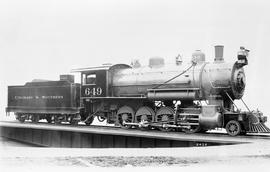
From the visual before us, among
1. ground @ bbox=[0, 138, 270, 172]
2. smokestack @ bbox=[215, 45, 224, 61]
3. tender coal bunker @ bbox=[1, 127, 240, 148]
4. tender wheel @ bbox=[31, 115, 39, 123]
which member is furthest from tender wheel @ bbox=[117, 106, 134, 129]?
ground @ bbox=[0, 138, 270, 172]

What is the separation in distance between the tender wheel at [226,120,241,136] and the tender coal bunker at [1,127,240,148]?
217cm

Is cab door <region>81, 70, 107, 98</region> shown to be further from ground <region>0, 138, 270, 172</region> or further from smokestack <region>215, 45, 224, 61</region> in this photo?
ground <region>0, 138, 270, 172</region>

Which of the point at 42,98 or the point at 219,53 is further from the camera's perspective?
the point at 42,98

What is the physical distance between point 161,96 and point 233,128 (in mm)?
3397

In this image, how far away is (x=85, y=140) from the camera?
16.5 m

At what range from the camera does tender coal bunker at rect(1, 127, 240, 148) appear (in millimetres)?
13538

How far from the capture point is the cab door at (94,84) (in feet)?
62.4

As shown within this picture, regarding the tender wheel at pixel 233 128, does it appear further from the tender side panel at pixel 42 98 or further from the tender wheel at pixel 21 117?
the tender wheel at pixel 21 117

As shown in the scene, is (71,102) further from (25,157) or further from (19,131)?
(25,157)

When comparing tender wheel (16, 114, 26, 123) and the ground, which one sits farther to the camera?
tender wheel (16, 114, 26, 123)

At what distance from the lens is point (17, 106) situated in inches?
937

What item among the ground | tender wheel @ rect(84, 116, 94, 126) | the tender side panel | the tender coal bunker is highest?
the tender side panel

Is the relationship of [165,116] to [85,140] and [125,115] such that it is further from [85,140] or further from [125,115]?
[85,140]

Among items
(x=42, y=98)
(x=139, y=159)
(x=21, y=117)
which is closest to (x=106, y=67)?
(x=42, y=98)
